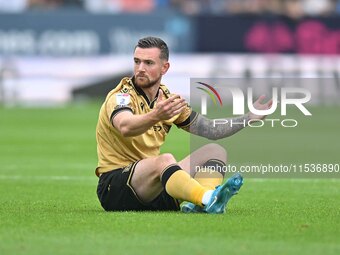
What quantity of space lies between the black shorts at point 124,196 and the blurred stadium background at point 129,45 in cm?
2086

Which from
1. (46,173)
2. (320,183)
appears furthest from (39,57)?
(320,183)

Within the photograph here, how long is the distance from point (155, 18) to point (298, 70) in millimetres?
4433

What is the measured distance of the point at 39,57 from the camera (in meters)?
30.7

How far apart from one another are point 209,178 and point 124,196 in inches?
28.8

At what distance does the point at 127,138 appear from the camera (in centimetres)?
895

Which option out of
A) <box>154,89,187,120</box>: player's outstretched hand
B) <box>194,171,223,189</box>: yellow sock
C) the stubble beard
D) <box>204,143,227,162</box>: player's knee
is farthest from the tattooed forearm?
<box>154,89,187,120</box>: player's outstretched hand

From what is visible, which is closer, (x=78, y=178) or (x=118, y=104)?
(x=118, y=104)

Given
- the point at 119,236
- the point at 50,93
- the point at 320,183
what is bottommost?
the point at 50,93

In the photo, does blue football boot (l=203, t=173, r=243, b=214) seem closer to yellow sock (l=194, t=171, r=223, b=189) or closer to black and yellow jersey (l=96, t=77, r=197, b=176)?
yellow sock (l=194, t=171, r=223, b=189)

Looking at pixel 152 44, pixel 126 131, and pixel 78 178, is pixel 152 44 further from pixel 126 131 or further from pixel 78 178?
pixel 78 178

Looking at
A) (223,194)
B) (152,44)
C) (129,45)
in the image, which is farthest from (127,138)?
(129,45)

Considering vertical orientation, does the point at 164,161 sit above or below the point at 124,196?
above

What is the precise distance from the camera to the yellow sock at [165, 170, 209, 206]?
28.0 feet

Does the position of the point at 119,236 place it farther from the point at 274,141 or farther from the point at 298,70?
the point at 298,70
